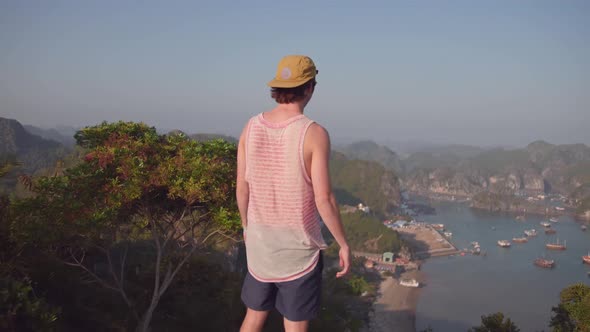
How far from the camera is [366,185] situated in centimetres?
9112

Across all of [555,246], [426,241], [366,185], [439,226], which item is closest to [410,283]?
[426,241]

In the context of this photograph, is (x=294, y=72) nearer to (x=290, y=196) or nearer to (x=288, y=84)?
(x=288, y=84)

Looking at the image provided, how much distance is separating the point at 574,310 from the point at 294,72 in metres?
12.7

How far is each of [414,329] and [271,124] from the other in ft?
94.5

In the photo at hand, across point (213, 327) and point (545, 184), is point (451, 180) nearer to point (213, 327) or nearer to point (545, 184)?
point (545, 184)

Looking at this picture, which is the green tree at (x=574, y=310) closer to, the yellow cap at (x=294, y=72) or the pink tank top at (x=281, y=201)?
the pink tank top at (x=281, y=201)

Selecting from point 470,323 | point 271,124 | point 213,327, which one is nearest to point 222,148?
point 213,327

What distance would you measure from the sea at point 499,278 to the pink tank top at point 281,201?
1124 inches

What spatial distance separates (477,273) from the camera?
137 feet

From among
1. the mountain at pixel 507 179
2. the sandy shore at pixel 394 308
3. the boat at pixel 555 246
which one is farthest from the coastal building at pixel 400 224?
the sandy shore at pixel 394 308

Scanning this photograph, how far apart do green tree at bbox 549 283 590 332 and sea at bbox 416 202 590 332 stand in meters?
16.3

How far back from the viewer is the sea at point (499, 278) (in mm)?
30281

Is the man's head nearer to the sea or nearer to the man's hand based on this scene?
the man's hand

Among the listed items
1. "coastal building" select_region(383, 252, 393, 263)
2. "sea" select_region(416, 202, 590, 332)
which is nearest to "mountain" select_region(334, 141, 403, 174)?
"sea" select_region(416, 202, 590, 332)
